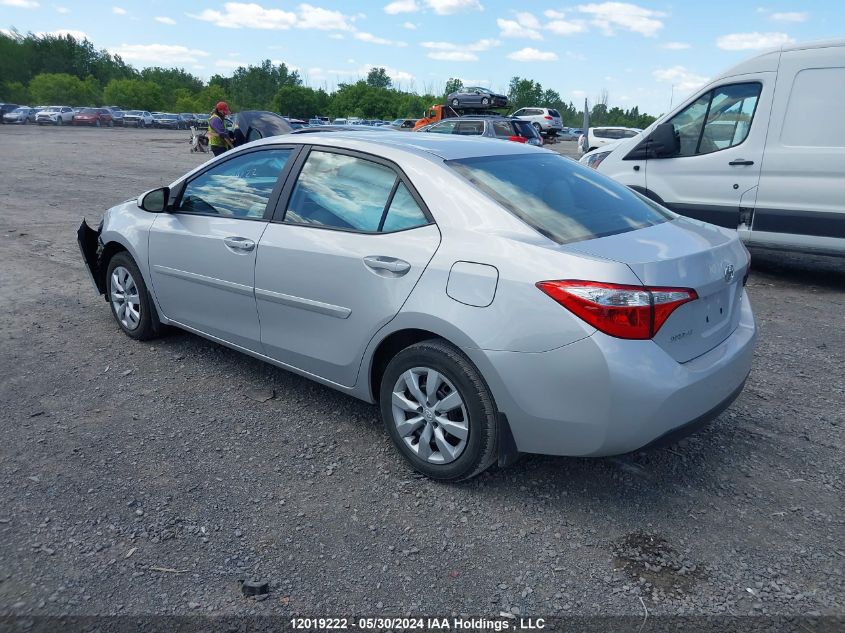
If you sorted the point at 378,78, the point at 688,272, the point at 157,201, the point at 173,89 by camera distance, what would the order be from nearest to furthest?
the point at 688,272 < the point at 157,201 < the point at 173,89 < the point at 378,78

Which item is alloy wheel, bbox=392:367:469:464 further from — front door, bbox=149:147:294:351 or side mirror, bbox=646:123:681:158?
side mirror, bbox=646:123:681:158

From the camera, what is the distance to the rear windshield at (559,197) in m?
3.08

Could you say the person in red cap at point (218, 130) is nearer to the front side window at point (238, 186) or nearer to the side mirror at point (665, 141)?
the side mirror at point (665, 141)

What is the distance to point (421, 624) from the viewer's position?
2352 mm

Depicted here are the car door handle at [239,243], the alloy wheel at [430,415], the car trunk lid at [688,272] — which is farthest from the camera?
the car door handle at [239,243]

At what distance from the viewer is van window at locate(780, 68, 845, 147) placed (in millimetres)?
6293

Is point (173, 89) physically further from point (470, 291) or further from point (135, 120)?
point (470, 291)

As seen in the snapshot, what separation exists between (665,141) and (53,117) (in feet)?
198

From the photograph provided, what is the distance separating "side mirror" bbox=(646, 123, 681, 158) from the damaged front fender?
565cm

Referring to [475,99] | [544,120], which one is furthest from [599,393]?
[544,120]

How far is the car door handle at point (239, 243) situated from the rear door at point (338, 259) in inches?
4.0

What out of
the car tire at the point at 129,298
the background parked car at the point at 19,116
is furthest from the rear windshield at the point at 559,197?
the background parked car at the point at 19,116

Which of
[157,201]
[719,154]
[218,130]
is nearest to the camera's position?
[157,201]

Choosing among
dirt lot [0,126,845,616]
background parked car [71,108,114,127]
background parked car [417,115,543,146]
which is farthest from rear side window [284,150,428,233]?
background parked car [71,108,114,127]
